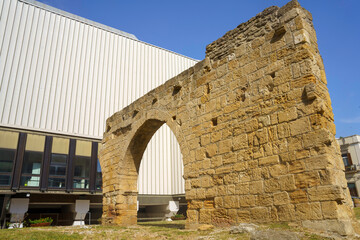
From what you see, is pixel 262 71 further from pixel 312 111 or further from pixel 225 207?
pixel 225 207

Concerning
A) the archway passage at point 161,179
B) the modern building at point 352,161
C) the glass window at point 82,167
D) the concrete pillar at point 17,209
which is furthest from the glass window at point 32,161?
the modern building at point 352,161

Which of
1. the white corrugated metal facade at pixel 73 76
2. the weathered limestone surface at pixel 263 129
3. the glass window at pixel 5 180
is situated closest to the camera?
the weathered limestone surface at pixel 263 129

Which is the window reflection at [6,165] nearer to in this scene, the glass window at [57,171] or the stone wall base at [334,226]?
the glass window at [57,171]

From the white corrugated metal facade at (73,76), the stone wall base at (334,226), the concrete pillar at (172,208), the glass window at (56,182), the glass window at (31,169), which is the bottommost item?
the stone wall base at (334,226)

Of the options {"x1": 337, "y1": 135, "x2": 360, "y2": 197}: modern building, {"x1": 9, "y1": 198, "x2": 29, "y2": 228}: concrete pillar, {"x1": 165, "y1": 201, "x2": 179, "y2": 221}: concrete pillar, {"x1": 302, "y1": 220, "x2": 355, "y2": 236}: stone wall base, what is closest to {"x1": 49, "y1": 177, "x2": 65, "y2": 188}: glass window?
{"x1": 9, "y1": 198, "x2": 29, "y2": 228}: concrete pillar

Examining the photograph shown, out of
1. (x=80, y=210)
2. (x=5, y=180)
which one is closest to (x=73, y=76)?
(x=5, y=180)

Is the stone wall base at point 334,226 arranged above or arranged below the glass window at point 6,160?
below

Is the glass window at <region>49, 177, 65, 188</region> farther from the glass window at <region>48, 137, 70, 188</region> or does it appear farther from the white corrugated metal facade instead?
the white corrugated metal facade

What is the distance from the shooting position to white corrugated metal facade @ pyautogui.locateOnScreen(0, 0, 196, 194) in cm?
1523

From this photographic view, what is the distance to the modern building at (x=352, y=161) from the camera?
22.3 m

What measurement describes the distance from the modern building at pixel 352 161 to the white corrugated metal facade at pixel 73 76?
44.9ft

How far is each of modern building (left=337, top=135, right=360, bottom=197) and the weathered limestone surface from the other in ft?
67.8

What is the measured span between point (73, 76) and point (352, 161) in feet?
71.3

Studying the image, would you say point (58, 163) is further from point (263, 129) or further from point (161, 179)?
point (263, 129)
